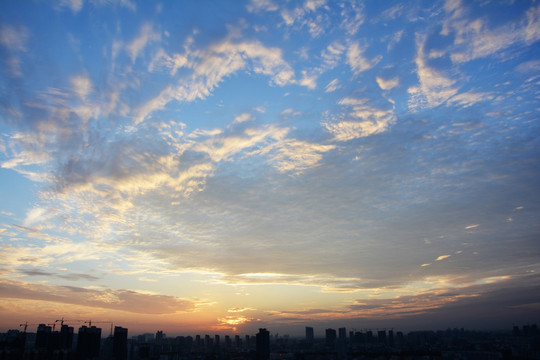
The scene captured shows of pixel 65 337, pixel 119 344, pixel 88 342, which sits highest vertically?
pixel 65 337

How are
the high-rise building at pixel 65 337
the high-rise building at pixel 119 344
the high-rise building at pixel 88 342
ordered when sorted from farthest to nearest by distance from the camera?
1. the high-rise building at pixel 119 344
2. the high-rise building at pixel 65 337
3. the high-rise building at pixel 88 342

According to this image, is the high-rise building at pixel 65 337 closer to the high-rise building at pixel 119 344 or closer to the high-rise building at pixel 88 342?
the high-rise building at pixel 88 342

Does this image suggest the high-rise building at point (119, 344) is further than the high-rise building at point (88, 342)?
Yes

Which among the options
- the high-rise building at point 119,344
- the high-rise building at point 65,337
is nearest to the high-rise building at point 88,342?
the high-rise building at point 119,344

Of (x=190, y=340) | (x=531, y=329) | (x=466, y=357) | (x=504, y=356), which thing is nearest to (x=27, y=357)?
(x=466, y=357)

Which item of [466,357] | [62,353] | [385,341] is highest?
[62,353]

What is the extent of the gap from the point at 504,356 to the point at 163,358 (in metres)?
71.5

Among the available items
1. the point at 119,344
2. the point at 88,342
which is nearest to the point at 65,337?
the point at 88,342

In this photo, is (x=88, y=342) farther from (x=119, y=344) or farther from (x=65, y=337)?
(x=65, y=337)

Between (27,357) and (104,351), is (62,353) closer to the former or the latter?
(27,357)

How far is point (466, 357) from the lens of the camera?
65.1 m

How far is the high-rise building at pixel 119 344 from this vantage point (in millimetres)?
77012

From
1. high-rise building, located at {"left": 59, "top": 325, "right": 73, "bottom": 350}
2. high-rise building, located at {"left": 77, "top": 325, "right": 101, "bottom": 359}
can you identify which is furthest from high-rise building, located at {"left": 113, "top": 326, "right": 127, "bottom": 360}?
high-rise building, located at {"left": 59, "top": 325, "right": 73, "bottom": 350}

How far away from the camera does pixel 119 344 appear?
7919 cm
